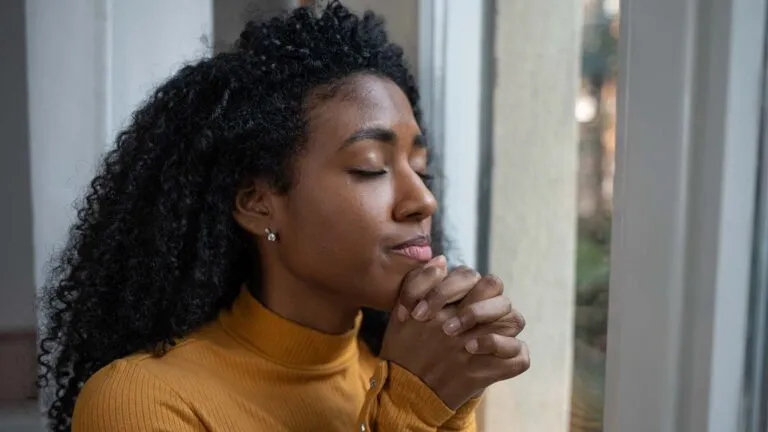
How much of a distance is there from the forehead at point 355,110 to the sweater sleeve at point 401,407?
0.24 m

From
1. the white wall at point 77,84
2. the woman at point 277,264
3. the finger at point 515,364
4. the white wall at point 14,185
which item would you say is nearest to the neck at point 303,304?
the woman at point 277,264

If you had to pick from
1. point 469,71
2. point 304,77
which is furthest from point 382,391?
point 469,71

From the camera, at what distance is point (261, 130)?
29.0 inches

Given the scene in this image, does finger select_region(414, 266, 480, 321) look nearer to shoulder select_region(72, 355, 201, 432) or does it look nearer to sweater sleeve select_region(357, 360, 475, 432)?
sweater sleeve select_region(357, 360, 475, 432)

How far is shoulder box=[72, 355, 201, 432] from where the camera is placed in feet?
2.19

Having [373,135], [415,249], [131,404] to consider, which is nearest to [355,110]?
[373,135]

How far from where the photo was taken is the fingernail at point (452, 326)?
0.64 metres

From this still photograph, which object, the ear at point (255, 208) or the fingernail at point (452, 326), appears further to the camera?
the ear at point (255, 208)

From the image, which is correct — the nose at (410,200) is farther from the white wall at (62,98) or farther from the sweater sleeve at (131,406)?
the white wall at (62,98)

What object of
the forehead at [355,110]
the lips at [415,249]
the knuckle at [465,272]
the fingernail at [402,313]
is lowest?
the fingernail at [402,313]

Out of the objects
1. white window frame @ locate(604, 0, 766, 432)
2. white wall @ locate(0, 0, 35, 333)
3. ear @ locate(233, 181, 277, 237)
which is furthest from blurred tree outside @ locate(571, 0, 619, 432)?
white wall @ locate(0, 0, 35, 333)

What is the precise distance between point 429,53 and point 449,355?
0.52m

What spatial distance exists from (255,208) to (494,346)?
12.0 inches

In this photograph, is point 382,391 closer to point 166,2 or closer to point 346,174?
point 346,174
